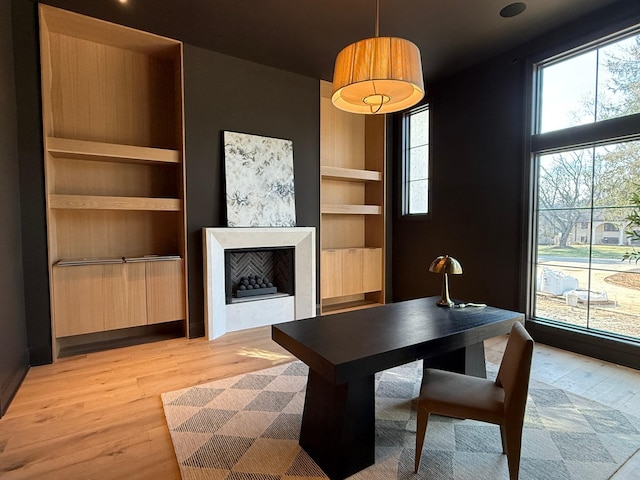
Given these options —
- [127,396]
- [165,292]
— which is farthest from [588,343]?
[165,292]

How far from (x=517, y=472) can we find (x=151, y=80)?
15.2 feet

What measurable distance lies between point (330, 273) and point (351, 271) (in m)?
0.36

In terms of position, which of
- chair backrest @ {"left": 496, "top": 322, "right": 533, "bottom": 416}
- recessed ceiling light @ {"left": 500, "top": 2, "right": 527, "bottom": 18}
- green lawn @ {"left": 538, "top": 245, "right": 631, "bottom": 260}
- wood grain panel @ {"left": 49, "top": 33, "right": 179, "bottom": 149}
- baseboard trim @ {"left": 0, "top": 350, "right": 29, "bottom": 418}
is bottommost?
baseboard trim @ {"left": 0, "top": 350, "right": 29, "bottom": 418}

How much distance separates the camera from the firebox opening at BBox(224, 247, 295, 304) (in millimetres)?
4109

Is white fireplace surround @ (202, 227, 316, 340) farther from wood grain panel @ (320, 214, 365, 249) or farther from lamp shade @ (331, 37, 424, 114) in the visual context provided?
lamp shade @ (331, 37, 424, 114)

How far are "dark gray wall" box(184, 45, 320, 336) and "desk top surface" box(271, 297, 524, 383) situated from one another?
2172 mm

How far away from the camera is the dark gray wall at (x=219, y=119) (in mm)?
3779

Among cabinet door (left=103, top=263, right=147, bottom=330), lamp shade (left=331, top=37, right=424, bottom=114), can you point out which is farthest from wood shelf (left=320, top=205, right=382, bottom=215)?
lamp shade (left=331, top=37, right=424, bottom=114)

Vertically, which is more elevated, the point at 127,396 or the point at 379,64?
the point at 379,64

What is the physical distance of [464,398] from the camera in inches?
68.6

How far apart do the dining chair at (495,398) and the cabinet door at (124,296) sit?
2.93 m

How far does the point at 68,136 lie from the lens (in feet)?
11.4

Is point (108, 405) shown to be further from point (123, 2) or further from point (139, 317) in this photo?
point (123, 2)

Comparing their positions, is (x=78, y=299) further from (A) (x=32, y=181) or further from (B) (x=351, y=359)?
(B) (x=351, y=359)
